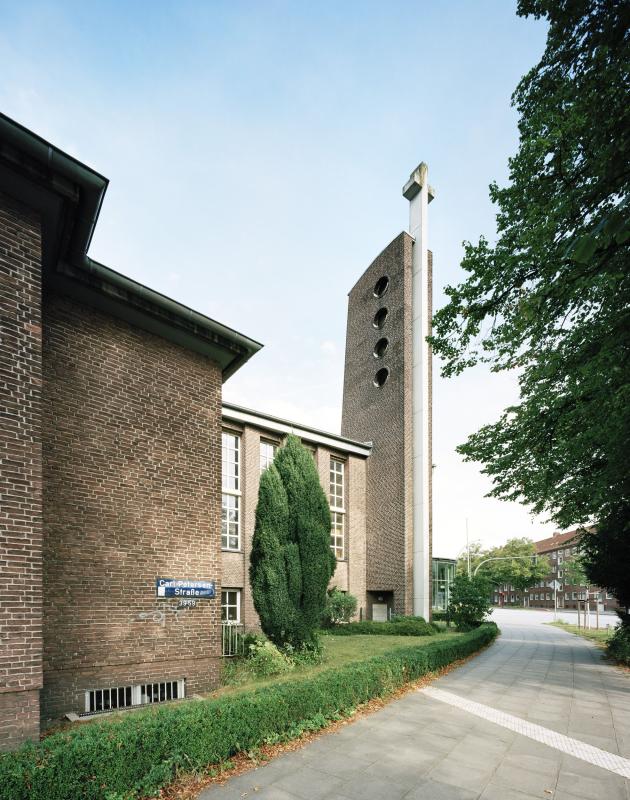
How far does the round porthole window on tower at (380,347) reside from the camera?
30372mm

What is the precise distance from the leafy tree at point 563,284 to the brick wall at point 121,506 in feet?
20.3

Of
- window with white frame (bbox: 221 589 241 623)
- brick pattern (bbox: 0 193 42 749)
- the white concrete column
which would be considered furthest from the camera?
the white concrete column

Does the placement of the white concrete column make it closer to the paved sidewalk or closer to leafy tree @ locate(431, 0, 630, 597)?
leafy tree @ locate(431, 0, 630, 597)

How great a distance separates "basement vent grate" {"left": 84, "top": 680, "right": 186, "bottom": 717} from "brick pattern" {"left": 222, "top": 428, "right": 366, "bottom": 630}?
11.1 meters

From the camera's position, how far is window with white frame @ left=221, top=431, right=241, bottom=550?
2208 centimetres

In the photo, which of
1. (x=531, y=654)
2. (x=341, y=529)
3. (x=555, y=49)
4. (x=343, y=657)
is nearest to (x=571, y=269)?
(x=555, y=49)

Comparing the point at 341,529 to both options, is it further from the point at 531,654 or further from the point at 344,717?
the point at 344,717

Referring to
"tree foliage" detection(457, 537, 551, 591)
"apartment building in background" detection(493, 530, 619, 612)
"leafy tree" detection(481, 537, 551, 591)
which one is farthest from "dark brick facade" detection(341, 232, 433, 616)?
"apartment building in background" detection(493, 530, 619, 612)

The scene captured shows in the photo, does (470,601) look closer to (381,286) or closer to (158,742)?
(381,286)

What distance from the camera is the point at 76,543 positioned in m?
8.44

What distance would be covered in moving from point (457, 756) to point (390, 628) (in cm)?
1721

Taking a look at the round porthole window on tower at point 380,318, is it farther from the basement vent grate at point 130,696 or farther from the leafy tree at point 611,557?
the basement vent grate at point 130,696

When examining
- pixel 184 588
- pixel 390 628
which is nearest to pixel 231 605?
pixel 390 628

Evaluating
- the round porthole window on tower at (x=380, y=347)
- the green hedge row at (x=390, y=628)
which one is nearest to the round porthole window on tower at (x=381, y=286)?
the round porthole window on tower at (x=380, y=347)
